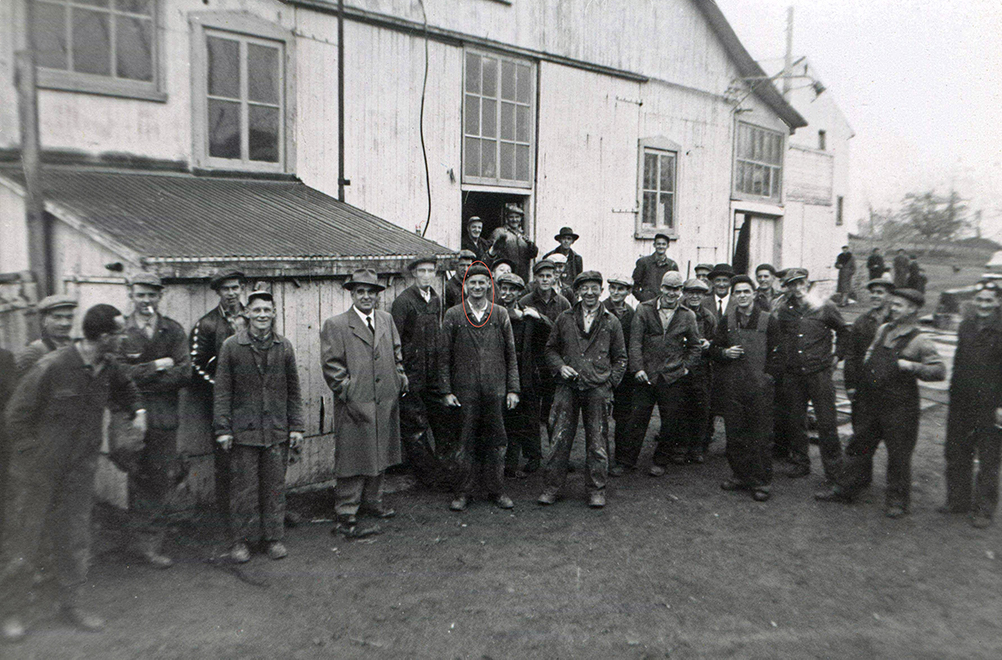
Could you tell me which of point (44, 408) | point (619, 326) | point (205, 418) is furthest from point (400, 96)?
point (44, 408)

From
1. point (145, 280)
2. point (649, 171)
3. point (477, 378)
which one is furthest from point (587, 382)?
point (649, 171)

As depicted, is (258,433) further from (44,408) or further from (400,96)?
(400,96)

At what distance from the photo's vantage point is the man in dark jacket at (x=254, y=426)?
4930 millimetres

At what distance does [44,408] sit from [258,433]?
130 centimetres

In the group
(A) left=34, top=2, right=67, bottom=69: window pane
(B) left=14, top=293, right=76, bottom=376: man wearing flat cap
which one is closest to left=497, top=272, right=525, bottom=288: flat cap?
(B) left=14, top=293, right=76, bottom=376: man wearing flat cap

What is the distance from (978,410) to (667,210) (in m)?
7.46

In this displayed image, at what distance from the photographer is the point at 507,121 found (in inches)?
397

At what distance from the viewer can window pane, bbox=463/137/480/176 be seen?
9.62 meters

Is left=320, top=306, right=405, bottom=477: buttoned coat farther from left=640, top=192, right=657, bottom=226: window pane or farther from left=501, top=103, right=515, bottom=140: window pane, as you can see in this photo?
left=640, top=192, right=657, bottom=226: window pane

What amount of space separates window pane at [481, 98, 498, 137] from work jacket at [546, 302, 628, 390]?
4.30 m

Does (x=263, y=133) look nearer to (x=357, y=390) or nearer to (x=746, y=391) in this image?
(x=357, y=390)

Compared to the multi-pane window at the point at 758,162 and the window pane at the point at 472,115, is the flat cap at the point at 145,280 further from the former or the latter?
the multi-pane window at the point at 758,162

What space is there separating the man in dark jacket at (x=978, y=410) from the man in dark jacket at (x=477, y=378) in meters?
3.66

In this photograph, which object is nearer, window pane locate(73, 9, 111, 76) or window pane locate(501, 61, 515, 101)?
window pane locate(73, 9, 111, 76)
